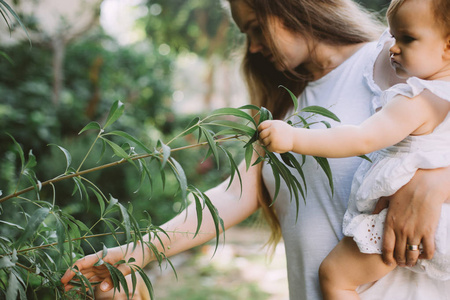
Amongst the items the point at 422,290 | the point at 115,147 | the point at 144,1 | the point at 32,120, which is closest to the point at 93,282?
the point at 115,147

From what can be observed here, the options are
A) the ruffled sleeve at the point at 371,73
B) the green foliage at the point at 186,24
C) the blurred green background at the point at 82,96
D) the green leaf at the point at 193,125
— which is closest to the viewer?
the green leaf at the point at 193,125

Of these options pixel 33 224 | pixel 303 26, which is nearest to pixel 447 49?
pixel 303 26

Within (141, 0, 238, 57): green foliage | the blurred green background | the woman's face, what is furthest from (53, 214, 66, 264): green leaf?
(141, 0, 238, 57): green foliage

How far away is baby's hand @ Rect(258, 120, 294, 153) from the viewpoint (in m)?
0.94

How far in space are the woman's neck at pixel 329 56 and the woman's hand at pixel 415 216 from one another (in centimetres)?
60

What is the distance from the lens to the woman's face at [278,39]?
5.27ft

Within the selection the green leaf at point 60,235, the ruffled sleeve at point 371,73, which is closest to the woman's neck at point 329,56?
the ruffled sleeve at point 371,73

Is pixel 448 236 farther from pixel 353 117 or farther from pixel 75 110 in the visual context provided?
pixel 75 110

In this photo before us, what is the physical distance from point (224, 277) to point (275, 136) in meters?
4.50

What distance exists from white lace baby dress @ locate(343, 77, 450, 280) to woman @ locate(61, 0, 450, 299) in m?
0.03

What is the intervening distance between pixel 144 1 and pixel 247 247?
10851mm

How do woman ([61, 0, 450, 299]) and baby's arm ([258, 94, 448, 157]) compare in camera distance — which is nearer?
baby's arm ([258, 94, 448, 157])

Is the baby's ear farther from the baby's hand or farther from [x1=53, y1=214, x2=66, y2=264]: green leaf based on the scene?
[x1=53, y1=214, x2=66, y2=264]: green leaf

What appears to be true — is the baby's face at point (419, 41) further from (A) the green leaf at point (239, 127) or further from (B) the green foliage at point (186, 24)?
(B) the green foliage at point (186, 24)
